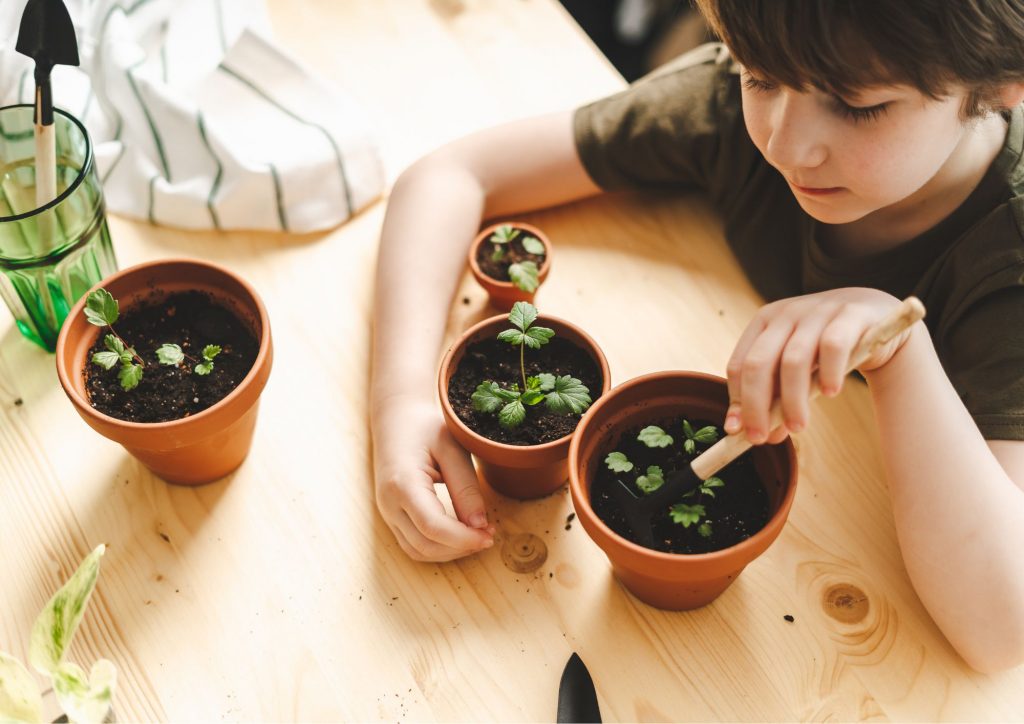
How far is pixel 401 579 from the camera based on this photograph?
834 millimetres

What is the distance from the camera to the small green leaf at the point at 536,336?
0.80m

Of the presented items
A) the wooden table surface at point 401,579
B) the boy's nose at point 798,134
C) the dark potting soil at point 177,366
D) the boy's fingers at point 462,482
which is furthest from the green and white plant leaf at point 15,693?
the boy's nose at point 798,134

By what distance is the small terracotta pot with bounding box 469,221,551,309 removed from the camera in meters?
0.98

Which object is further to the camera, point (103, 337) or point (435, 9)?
point (435, 9)

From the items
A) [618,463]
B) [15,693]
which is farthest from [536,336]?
[15,693]

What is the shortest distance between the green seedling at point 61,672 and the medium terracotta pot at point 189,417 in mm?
169

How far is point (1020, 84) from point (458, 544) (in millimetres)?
594

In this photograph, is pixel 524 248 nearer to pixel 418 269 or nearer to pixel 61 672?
pixel 418 269

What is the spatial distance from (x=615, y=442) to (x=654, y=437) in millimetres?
54

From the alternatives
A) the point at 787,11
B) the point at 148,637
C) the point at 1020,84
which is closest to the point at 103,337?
the point at 148,637

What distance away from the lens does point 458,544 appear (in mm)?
802

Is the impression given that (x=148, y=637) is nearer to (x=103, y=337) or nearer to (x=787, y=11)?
(x=103, y=337)

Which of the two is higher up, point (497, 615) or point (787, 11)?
point (787, 11)

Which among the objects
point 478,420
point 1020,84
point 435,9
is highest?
point 1020,84
